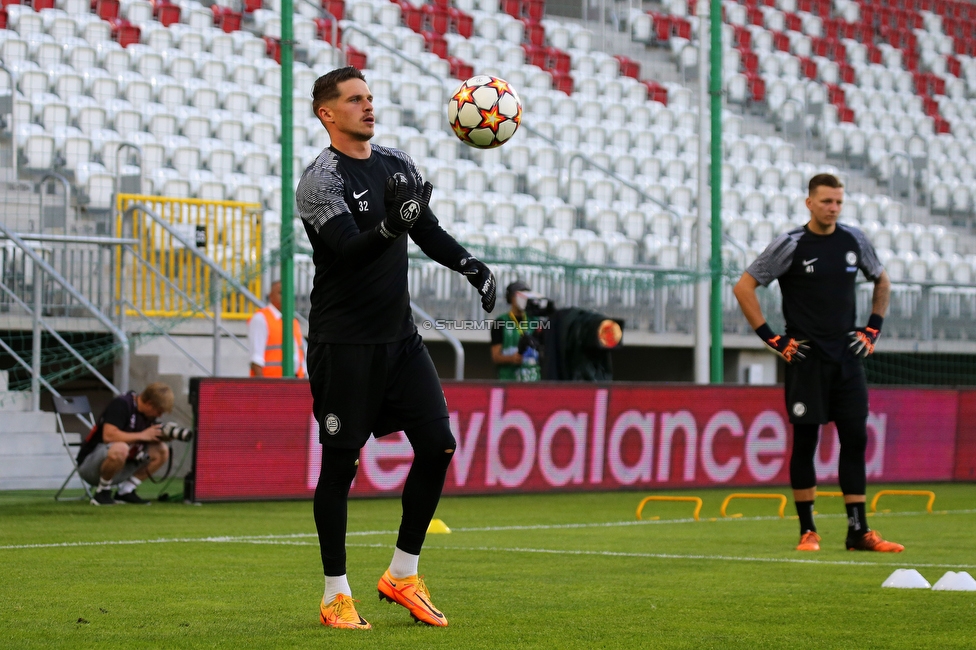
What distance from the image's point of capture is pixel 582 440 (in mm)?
12297

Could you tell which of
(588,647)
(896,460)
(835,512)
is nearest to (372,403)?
(588,647)

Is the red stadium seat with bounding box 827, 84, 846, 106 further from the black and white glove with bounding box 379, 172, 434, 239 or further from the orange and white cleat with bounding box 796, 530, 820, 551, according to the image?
the black and white glove with bounding box 379, 172, 434, 239

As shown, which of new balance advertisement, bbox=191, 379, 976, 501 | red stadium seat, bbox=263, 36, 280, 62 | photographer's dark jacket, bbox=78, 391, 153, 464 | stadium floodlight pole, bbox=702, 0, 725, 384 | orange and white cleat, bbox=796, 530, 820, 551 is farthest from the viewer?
red stadium seat, bbox=263, 36, 280, 62

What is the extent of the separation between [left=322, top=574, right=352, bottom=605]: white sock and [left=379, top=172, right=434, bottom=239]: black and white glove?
3.61 feet

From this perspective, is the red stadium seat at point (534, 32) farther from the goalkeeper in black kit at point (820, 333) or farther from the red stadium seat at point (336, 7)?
the goalkeeper in black kit at point (820, 333)

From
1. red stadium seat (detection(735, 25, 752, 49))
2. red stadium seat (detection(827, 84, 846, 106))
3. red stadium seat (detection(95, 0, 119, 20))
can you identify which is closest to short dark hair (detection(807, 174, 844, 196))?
red stadium seat (detection(95, 0, 119, 20))

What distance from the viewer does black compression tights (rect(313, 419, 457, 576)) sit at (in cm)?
462

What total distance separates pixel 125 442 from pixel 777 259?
5276 mm

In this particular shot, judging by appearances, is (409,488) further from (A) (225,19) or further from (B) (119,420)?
(A) (225,19)

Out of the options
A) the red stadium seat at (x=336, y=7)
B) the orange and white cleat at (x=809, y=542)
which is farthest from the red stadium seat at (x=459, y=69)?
the orange and white cleat at (x=809, y=542)

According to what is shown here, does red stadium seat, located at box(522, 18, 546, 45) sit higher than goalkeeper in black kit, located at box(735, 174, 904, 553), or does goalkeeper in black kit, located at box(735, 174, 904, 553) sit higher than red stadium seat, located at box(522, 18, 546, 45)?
red stadium seat, located at box(522, 18, 546, 45)

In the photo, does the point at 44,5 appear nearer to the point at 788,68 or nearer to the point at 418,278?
the point at 418,278

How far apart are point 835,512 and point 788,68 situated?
54.0ft

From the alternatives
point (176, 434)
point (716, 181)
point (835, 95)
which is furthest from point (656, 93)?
point (176, 434)
